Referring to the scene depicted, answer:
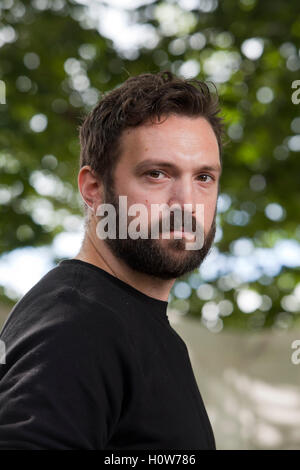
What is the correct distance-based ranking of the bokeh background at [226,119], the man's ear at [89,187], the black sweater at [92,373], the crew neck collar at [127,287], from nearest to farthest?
the black sweater at [92,373], the crew neck collar at [127,287], the man's ear at [89,187], the bokeh background at [226,119]

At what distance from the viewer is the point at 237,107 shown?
3.99 m

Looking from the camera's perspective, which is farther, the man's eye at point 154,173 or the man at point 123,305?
the man's eye at point 154,173

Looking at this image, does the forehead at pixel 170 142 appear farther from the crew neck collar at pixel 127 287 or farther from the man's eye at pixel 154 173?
the crew neck collar at pixel 127 287

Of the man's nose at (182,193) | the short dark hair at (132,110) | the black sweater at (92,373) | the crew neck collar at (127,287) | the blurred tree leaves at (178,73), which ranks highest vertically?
the blurred tree leaves at (178,73)

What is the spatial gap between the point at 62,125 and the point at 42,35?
0.64m

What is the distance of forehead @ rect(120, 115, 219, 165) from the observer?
3.68ft

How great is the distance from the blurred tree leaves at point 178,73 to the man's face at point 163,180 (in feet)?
7.17

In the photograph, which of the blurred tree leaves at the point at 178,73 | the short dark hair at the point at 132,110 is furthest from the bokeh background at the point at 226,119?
the short dark hair at the point at 132,110

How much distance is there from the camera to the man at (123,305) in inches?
32.7

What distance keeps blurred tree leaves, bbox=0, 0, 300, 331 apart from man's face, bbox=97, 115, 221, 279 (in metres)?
2.18

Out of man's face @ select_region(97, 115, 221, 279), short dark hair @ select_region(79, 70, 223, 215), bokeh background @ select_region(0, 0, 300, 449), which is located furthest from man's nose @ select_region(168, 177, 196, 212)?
bokeh background @ select_region(0, 0, 300, 449)

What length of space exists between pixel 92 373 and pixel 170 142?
46 centimetres
